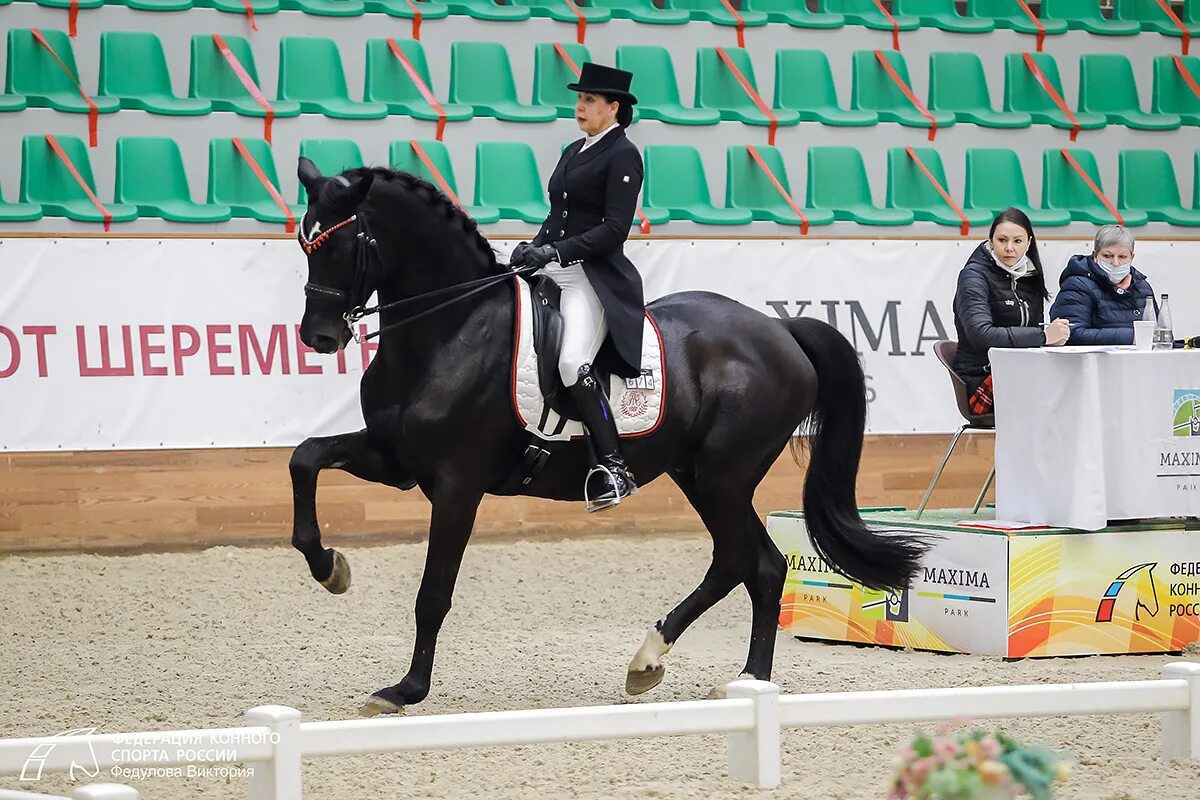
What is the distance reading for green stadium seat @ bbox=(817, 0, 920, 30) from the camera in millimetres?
12102

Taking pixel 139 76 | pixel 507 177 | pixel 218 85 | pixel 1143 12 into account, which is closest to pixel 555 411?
pixel 507 177

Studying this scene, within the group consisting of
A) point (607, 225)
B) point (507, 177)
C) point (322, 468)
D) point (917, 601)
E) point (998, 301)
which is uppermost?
point (507, 177)

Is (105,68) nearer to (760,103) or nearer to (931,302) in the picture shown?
(760,103)

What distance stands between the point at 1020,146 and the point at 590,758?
8504 mm

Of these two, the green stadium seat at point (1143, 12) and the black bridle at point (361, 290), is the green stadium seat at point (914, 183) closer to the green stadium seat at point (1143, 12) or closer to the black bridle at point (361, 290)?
the green stadium seat at point (1143, 12)

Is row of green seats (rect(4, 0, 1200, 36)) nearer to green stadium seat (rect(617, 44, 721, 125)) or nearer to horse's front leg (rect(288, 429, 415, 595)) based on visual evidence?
green stadium seat (rect(617, 44, 721, 125))

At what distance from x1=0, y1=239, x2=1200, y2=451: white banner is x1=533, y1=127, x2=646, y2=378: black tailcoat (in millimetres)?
3251

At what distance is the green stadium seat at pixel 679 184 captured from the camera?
418 inches

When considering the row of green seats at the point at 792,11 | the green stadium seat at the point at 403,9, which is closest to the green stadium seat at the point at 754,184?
the row of green seats at the point at 792,11

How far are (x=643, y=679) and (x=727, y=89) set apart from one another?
661 cm

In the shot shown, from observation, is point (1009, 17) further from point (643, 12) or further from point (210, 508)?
point (210, 508)

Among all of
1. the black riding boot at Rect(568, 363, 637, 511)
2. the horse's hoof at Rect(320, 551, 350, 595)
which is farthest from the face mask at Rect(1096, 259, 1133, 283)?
the horse's hoof at Rect(320, 551, 350, 595)

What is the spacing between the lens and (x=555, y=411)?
5.63 m

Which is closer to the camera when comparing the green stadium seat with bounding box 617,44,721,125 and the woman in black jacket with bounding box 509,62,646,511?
the woman in black jacket with bounding box 509,62,646,511
